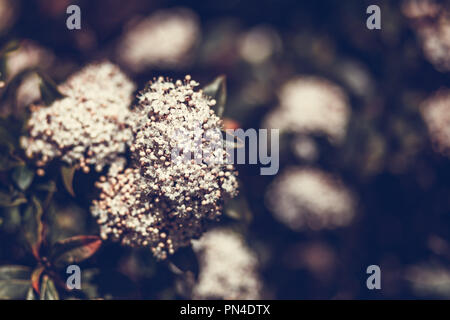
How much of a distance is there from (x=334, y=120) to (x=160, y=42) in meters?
1.22

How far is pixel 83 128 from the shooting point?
1.34 meters

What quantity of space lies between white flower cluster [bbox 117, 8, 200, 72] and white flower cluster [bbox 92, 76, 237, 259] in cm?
127

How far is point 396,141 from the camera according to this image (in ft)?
7.93

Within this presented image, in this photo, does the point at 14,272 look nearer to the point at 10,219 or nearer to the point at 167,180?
the point at 10,219

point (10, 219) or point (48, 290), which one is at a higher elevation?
point (10, 219)

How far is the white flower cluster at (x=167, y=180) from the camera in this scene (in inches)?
46.8

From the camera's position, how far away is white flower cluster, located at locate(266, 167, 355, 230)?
2357 mm

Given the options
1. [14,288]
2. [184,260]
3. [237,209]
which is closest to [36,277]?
[14,288]

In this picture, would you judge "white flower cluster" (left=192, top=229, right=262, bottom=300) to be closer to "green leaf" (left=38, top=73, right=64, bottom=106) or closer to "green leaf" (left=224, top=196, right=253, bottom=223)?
"green leaf" (left=224, top=196, right=253, bottom=223)

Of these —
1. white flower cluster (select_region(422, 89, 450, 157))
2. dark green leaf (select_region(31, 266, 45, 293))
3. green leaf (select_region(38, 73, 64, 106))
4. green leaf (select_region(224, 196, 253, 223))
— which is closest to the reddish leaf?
dark green leaf (select_region(31, 266, 45, 293))

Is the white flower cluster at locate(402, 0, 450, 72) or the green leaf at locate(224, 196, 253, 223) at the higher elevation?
the white flower cluster at locate(402, 0, 450, 72)

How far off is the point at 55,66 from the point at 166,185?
5.07ft

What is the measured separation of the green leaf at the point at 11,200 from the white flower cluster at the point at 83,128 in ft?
0.48

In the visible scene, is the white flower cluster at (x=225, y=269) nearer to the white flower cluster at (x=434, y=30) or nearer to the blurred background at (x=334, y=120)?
the blurred background at (x=334, y=120)
